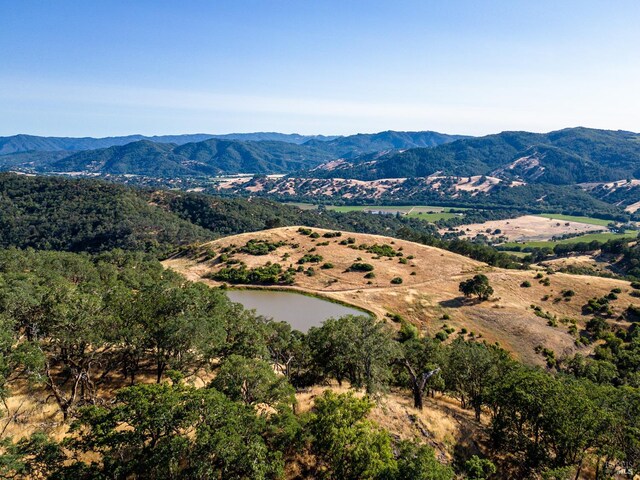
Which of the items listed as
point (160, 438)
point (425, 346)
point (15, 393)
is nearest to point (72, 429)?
point (160, 438)

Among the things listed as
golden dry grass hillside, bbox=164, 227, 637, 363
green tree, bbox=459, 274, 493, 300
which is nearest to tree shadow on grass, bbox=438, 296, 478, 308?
golden dry grass hillside, bbox=164, 227, 637, 363

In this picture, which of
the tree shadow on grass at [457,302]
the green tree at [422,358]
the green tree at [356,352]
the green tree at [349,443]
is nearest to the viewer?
the green tree at [349,443]

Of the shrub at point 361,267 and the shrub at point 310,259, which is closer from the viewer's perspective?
the shrub at point 361,267

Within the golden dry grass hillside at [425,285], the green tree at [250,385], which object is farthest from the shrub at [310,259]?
the green tree at [250,385]

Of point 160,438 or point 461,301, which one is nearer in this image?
point 160,438

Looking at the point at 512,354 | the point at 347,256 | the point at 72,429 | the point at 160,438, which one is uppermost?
the point at 72,429

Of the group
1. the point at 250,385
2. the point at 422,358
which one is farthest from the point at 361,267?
the point at 250,385

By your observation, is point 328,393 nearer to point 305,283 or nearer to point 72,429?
point 72,429

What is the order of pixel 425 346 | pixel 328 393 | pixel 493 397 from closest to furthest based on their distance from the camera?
pixel 328 393
pixel 493 397
pixel 425 346

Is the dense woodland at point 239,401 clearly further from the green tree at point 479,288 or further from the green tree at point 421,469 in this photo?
the green tree at point 479,288
